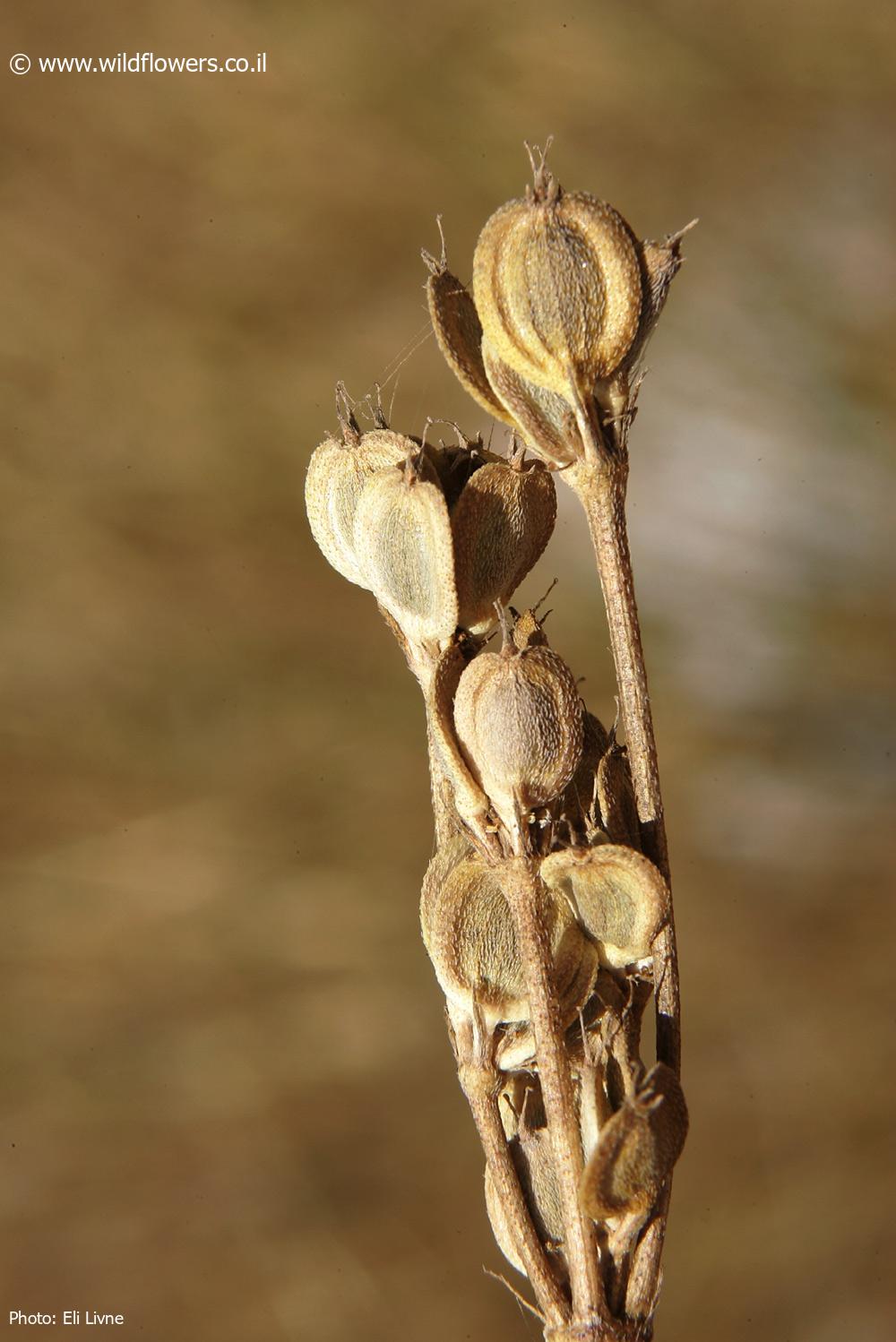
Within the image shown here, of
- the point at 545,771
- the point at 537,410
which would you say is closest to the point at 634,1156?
the point at 545,771

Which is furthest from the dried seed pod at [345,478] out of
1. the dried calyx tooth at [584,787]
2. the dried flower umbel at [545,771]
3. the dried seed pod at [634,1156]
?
the dried seed pod at [634,1156]

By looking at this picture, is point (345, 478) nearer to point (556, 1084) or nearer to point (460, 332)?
point (460, 332)

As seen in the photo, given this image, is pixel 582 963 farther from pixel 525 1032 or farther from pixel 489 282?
pixel 489 282

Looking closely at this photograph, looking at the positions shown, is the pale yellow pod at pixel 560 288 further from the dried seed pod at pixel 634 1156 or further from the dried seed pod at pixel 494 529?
the dried seed pod at pixel 634 1156

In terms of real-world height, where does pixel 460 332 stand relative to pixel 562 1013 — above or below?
above

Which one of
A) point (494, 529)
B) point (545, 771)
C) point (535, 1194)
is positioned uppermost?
point (494, 529)

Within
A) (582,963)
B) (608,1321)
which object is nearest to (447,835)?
(582,963)

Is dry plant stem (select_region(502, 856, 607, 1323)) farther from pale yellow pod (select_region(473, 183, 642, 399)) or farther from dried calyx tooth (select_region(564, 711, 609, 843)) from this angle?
pale yellow pod (select_region(473, 183, 642, 399))

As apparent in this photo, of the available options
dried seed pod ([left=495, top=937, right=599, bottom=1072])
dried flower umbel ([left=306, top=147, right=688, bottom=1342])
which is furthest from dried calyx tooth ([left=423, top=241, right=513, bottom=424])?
dried seed pod ([left=495, top=937, right=599, bottom=1072])
